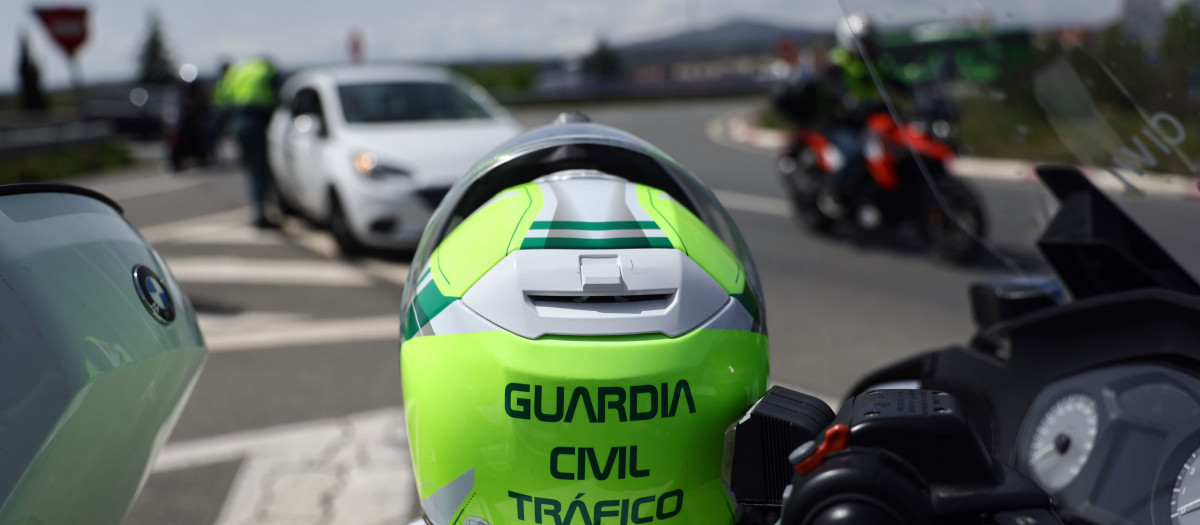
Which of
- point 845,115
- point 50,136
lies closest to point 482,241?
point 845,115

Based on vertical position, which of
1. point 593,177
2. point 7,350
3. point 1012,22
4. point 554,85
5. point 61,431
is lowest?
point 554,85

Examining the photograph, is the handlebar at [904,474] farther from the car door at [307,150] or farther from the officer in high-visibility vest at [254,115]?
the officer in high-visibility vest at [254,115]

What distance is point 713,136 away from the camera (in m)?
21.8

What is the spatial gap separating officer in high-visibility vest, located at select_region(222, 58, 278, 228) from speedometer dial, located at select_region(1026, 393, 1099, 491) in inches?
341

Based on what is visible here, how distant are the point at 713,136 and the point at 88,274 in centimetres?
2028

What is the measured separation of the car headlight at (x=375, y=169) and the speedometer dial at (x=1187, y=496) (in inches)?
264

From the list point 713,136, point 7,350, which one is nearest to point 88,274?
point 7,350

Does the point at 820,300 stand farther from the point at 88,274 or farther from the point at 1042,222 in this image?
the point at 88,274

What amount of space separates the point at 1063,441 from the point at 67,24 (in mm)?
17738

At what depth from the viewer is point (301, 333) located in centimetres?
604

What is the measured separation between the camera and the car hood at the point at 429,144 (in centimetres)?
809

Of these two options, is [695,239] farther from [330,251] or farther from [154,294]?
[330,251]

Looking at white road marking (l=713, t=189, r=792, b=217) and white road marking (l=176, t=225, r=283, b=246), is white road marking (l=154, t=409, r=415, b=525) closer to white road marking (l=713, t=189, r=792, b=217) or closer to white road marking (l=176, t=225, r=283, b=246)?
white road marking (l=176, t=225, r=283, b=246)

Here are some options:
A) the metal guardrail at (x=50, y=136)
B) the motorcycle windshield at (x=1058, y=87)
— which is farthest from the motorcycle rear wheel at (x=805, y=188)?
the metal guardrail at (x=50, y=136)
